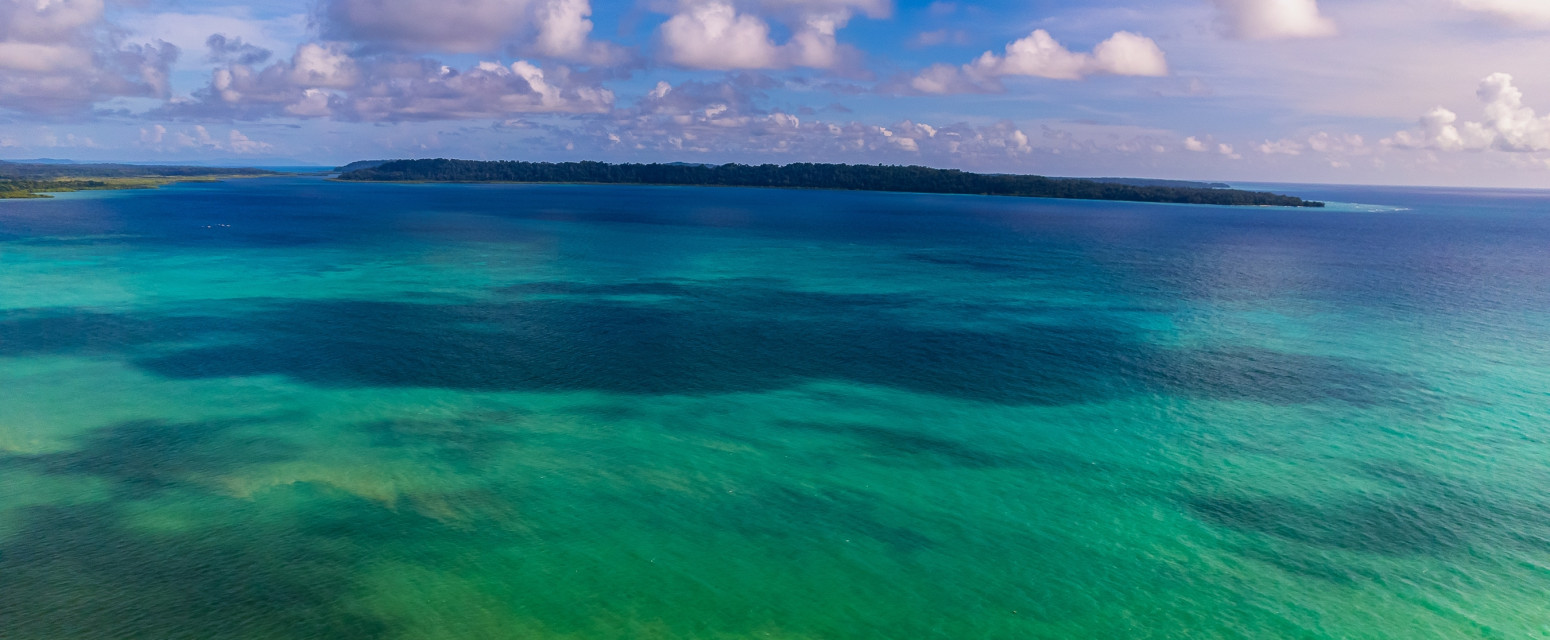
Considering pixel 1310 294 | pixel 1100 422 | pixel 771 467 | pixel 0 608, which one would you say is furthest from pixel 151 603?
pixel 1310 294

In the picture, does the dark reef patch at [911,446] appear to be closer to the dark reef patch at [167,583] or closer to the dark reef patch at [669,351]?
the dark reef patch at [669,351]

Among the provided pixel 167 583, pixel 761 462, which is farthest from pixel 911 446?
pixel 167 583

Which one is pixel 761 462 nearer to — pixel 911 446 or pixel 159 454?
pixel 911 446

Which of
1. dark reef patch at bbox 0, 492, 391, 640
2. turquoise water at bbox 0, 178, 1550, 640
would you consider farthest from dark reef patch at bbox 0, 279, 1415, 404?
dark reef patch at bbox 0, 492, 391, 640

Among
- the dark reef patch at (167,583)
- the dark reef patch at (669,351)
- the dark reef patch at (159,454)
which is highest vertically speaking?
the dark reef patch at (669,351)

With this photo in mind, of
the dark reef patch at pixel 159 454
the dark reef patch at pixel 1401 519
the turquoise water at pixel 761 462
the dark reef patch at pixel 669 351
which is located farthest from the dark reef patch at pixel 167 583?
the dark reef patch at pixel 1401 519

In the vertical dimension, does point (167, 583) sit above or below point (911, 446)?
below

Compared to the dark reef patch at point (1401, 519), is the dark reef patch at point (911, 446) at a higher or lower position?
higher

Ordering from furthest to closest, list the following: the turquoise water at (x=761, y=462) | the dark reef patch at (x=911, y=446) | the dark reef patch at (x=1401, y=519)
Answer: the dark reef patch at (x=911, y=446)
the dark reef patch at (x=1401, y=519)
the turquoise water at (x=761, y=462)

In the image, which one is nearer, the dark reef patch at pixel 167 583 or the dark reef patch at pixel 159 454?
the dark reef patch at pixel 167 583
